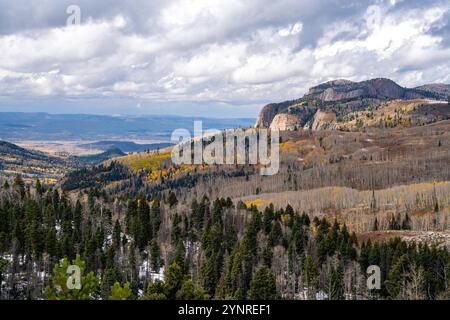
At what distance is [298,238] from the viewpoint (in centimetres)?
12444

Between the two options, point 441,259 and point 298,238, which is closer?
point 441,259

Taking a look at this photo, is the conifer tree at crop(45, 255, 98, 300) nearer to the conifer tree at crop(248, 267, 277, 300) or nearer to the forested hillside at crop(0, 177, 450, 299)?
the forested hillside at crop(0, 177, 450, 299)

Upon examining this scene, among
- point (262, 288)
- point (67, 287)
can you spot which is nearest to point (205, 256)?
point (262, 288)

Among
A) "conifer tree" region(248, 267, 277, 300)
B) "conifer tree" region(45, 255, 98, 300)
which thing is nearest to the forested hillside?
"conifer tree" region(248, 267, 277, 300)

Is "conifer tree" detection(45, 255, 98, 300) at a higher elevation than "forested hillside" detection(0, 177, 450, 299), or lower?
higher

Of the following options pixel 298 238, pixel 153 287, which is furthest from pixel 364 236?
pixel 153 287

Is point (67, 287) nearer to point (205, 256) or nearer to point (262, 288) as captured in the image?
point (262, 288)

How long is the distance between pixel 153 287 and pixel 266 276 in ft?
133

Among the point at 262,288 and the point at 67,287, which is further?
the point at 262,288

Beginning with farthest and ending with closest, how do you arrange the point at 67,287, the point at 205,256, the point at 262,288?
the point at 205,256
the point at 262,288
the point at 67,287

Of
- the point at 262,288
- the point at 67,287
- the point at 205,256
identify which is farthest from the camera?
the point at 205,256

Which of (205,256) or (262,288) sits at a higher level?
(205,256)

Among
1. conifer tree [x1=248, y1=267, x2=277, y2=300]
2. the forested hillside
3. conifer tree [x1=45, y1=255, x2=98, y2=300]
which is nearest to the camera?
conifer tree [x1=45, y1=255, x2=98, y2=300]

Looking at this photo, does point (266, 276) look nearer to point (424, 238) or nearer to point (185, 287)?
point (185, 287)
